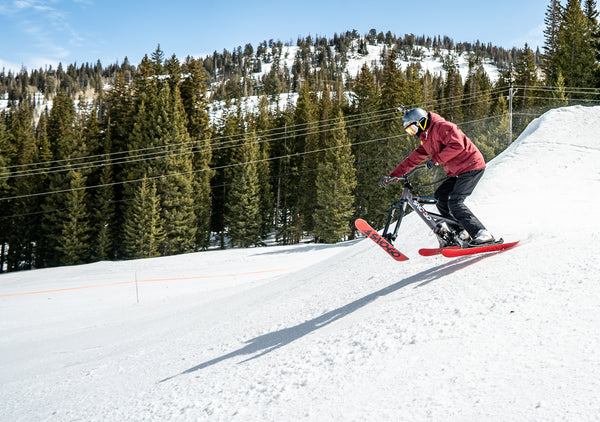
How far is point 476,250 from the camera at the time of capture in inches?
218

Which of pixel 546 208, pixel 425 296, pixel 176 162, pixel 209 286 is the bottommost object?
pixel 209 286

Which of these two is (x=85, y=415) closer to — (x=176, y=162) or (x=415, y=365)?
(x=415, y=365)

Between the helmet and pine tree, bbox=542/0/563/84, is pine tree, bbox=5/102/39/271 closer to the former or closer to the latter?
the helmet

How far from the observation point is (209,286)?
47.8ft

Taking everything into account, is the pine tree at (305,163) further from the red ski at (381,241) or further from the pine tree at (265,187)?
the red ski at (381,241)

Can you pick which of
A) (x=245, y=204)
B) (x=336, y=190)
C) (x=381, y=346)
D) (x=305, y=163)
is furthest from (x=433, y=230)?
(x=305, y=163)

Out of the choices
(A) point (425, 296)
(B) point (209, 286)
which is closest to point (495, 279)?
(A) point (425, 296)

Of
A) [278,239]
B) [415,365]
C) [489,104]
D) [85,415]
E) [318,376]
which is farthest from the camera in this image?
[489,104]

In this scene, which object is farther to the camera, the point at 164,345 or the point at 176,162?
the point at 176,162

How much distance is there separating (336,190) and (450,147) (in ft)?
108

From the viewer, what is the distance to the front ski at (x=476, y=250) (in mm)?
5434

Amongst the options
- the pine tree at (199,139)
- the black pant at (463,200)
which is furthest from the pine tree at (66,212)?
the black pant at (463,200)

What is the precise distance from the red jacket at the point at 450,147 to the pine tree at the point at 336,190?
32.1 m

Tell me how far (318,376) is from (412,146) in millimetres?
36907
